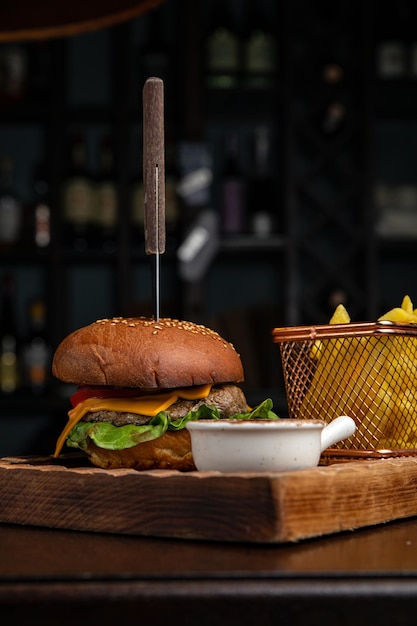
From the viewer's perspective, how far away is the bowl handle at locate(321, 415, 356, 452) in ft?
3.13

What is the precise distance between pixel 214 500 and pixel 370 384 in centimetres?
32

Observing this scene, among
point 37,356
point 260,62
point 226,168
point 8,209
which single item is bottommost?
point 37,356

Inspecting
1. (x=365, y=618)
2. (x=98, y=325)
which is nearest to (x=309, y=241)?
(x=98, y=325)

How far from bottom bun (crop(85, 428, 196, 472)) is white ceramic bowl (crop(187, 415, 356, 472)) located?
0.17 metres

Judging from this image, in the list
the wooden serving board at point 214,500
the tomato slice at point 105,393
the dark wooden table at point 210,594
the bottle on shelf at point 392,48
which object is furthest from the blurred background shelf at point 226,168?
the dark wooden table at point 210,594

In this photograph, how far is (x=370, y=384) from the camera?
3.55ft

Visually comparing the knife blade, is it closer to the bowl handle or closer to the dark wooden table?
the bowl handle

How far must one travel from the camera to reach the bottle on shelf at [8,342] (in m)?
3.03

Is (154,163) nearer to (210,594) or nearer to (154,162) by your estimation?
(154,162)

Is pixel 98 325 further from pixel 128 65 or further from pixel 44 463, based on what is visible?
pixel 128 65

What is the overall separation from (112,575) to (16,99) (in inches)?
105

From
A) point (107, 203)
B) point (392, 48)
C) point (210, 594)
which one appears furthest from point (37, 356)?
point (210, 594)

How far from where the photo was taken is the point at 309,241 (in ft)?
10.4

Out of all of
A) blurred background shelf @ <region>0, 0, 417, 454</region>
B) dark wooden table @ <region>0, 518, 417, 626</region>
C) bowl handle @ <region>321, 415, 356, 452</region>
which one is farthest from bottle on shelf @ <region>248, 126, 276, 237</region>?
dark wooden table @ <region>0, 518, 417, 626</region>
